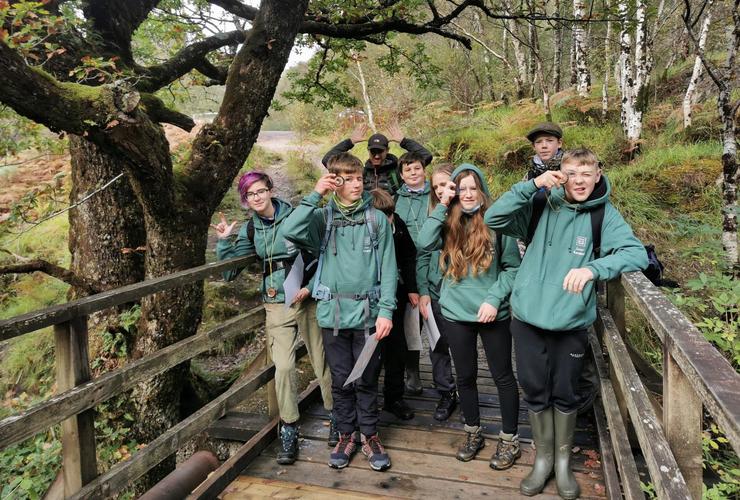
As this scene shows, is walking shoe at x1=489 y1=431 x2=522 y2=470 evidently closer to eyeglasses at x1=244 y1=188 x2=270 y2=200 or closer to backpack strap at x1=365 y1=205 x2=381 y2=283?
backpack strap at x1=365 y1=205 x2=381 y2=283

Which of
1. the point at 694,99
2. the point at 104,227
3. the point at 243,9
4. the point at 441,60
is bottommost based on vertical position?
the point at 104,227

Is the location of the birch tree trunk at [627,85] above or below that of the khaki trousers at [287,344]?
above

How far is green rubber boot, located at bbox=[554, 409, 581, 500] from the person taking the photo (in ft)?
9.65

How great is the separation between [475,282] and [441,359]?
1.01m

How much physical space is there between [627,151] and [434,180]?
288 inches

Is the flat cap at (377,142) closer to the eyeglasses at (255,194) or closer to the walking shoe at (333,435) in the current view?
the eyeglasses at (255,194)

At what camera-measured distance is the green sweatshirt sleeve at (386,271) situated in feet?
10.9

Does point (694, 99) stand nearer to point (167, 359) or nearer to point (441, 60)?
point (441, 60)

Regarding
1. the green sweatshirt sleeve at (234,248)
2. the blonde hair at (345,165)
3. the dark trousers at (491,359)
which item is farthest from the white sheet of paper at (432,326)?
the green sweatshirt sleeve at (234,248)

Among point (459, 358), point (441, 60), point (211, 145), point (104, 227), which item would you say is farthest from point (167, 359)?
point (441, 60)

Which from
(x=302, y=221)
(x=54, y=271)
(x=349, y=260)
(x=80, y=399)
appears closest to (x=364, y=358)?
(x=349, y=260)

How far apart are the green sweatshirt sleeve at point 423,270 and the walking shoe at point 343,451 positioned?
46.4 inches

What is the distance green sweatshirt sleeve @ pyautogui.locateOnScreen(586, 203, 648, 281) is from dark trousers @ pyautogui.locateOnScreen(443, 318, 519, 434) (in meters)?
0.88

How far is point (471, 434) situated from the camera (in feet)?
11.6
